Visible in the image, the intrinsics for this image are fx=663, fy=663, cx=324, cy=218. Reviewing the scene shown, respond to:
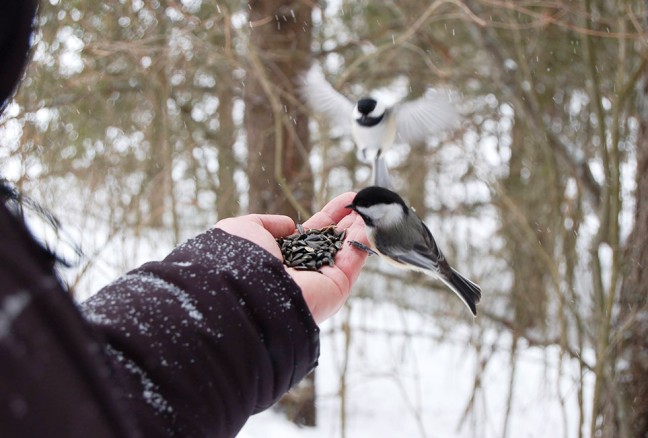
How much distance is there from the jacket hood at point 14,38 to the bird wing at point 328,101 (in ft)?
5.67

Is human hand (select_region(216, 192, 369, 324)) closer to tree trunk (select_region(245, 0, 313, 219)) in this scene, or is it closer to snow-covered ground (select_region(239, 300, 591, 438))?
tree trunk (select_region(245, 0, 313, 219))

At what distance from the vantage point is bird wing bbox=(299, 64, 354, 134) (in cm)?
Answer: 222

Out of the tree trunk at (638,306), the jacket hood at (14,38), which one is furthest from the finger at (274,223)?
the tree trunk at (638,306)

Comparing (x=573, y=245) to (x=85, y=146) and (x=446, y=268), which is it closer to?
(x=446, y=268)

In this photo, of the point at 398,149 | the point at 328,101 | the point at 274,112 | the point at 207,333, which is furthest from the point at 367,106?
the point at 398,149

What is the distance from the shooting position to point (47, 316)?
42cm

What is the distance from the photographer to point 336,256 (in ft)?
4.50

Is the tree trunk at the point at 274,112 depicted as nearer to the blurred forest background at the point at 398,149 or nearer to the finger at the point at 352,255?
the blurred forest background at the point at 398,149

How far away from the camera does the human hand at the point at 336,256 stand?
3.54 feet

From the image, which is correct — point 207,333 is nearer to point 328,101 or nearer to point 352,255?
point 352,255

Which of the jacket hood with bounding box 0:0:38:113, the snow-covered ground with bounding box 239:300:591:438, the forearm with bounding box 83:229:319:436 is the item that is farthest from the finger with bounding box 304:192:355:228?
the snow-covered ground with bounding box 239:300:591:438

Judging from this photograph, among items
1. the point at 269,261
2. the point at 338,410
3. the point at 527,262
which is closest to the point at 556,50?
the point at 527,262

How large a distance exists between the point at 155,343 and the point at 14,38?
353 mm

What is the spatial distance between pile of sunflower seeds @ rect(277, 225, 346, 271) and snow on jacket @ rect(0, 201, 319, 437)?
280 mm
